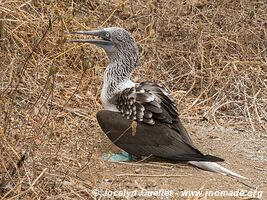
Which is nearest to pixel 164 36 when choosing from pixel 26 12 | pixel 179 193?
pixel 26 12

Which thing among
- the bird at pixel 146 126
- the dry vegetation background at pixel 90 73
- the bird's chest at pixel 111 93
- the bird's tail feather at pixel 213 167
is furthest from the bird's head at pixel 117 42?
the bird's tail feather at pixel 213 167

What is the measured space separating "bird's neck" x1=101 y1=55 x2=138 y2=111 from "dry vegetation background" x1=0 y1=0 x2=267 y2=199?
11.9 inches

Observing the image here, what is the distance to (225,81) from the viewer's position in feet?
24.4

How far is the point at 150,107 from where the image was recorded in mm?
5445

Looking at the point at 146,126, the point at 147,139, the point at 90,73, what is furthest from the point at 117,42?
the point at 90,73

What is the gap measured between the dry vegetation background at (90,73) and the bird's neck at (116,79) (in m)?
0.30

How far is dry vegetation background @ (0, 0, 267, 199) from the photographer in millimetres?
4754

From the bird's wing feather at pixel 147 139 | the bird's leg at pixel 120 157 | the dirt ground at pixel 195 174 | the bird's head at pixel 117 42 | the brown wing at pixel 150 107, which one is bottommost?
the bird's leg at pixel 120 157

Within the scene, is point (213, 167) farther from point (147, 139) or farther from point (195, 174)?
point (147, 139)

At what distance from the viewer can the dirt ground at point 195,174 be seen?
4.84m

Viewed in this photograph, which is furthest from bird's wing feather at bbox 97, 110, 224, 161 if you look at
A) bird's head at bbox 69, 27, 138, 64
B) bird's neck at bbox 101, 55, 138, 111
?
bird's head at bbox 69, 27, 138, 64

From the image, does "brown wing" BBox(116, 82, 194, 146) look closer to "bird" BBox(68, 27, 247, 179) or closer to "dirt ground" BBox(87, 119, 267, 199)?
"bird" BBox(68, 27, 247, 179)

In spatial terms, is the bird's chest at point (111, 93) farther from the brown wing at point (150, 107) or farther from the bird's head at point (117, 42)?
the bird's head at point (117, 42)

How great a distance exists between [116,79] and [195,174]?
117cm
